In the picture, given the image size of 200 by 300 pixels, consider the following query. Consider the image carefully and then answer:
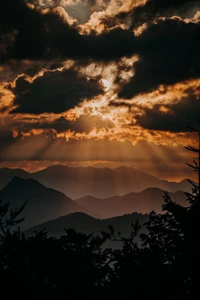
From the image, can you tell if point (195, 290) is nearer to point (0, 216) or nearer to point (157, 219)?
point (157, 219)

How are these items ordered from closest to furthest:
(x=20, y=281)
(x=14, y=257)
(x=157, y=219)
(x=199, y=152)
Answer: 1. (x=199, y=152)
2. (x=20, y=281)
3. (x=14, y=257)
4. (x=157, y=219)

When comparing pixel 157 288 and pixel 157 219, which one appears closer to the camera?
pixel 157 288

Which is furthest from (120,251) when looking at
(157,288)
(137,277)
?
(157,288)

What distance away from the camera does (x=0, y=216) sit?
110 ft

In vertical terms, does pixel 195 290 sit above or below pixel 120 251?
below

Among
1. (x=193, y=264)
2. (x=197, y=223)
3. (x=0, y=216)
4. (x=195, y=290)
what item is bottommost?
(x=195, y=290)

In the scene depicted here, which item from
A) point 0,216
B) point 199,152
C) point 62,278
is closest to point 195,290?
point 199,152

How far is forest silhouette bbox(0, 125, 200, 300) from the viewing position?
12641 mm

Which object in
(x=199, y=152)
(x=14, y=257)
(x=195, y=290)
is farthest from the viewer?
(x=14, y=257)

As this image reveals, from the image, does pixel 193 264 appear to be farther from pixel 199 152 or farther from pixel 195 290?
pixel 199 152

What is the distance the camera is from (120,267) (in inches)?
893

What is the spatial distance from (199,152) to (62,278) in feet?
46.7

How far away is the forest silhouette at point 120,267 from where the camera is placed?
12.6 m

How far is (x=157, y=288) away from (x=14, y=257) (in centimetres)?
1019
